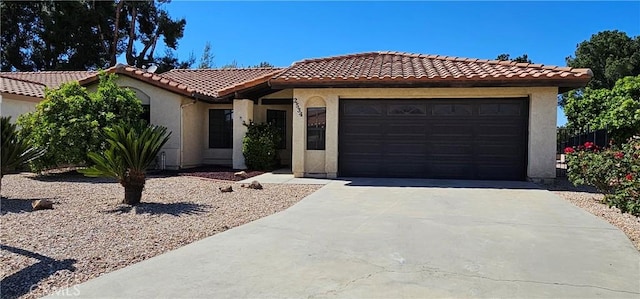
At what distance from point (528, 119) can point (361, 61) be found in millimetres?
6242

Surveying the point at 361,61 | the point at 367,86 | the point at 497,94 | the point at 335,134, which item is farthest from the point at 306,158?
the point at 497,94

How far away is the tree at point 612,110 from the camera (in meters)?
15.4

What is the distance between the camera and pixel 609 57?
3503 cm

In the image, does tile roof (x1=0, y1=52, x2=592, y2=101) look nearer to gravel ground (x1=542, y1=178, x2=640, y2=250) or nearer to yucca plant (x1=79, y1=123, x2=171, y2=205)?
gravel ground (x1=542, y1=178, x2=640, y2=250)

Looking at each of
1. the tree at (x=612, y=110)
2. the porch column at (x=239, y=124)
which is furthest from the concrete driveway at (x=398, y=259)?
the tree at (x=612, y=110)

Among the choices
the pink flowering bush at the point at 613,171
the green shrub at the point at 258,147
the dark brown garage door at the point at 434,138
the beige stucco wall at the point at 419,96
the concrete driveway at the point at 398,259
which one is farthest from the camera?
the green shrub at the point at 258,147

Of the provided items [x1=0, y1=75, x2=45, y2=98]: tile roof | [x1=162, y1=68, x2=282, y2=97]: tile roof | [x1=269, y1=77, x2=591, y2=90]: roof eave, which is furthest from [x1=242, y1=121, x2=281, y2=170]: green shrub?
[x1=0, y1=75, x2=45, y2=98]: tile roof

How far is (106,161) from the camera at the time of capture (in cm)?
816

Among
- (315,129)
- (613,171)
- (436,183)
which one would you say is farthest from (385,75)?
(613,171)

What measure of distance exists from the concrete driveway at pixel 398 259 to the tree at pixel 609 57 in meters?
32.1

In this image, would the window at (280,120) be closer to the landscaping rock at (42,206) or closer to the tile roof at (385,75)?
the tile roof at (385,75)

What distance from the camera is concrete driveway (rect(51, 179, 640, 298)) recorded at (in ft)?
13.4

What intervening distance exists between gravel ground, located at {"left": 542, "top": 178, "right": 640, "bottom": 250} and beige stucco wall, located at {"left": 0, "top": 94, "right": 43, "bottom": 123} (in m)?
19.0

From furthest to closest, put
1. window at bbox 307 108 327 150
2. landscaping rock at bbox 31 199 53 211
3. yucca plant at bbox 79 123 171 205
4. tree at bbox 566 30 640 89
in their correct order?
tree at bbox 566 30 640 89 < window at bbox 307 108 327 150 < yucca plant at bbox 79 123 171 205 < landscaping rock at bbox 31 199 53 211
